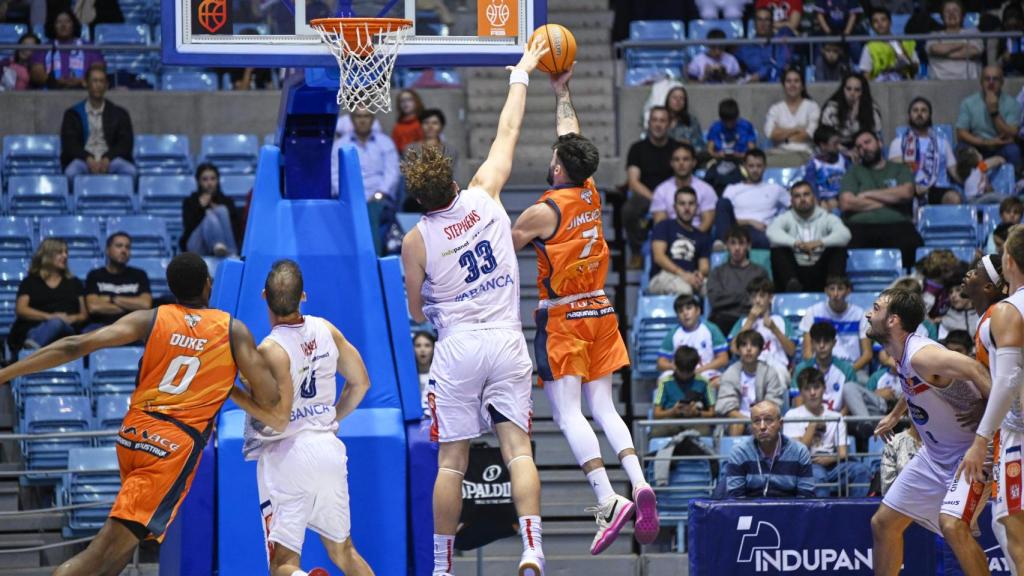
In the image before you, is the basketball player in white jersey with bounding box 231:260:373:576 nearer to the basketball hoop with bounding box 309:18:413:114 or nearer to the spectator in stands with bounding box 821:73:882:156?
the basketball hoop with bounding box 309:18:413:114

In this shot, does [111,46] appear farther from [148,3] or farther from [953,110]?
[953,110]

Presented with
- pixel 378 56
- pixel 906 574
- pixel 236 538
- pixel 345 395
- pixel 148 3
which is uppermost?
pixel 148 3

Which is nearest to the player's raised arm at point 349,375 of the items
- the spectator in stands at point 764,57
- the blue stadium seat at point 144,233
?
the blue stadium seat at point 144,233

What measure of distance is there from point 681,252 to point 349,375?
6841 millimetres

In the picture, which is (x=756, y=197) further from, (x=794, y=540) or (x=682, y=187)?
(x=794, y=540)

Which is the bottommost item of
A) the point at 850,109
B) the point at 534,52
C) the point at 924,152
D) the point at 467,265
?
the point at 467,265

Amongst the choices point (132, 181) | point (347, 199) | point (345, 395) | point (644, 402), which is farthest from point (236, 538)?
point (132, 181)

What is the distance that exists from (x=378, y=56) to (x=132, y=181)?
789 centimetres

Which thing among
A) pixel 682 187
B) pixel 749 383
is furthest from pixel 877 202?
pixel 749 383

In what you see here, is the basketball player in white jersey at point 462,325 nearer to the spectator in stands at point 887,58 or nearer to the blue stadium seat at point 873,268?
the blue stadium seat at point 873,268

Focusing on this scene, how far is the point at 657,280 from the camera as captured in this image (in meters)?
14.6

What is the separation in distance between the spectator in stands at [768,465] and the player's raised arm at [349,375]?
375cm

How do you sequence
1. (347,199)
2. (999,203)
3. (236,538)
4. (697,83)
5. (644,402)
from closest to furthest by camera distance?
(236,538) < (347,199) < (644,402) < (999,203) < (697,83)

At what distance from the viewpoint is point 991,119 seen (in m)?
16.5
